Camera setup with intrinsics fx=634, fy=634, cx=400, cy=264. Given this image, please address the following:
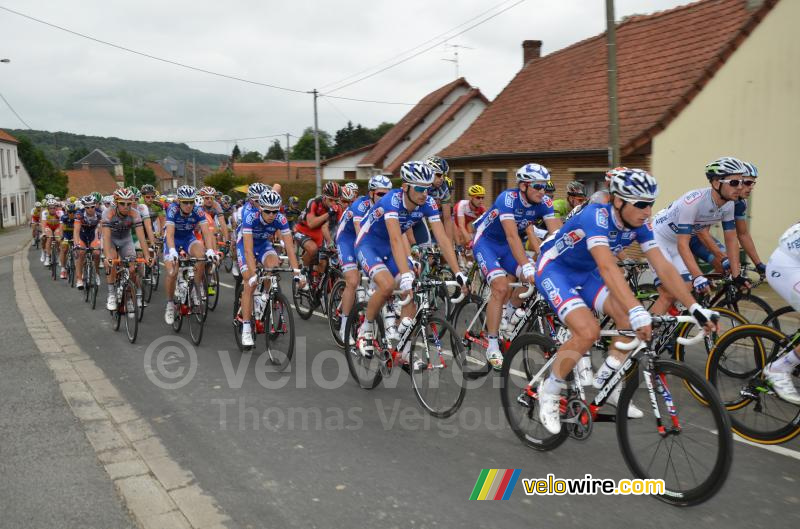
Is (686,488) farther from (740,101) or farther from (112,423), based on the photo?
(740,101)

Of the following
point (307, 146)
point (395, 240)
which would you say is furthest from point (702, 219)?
point (307, 146)

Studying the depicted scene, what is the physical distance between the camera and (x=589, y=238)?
4227mm

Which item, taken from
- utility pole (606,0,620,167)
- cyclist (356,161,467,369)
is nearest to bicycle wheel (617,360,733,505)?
cyclist (356,161,467,369)

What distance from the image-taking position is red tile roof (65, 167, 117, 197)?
109206 mm

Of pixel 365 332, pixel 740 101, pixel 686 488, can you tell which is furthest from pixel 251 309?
→ pixel 740 101

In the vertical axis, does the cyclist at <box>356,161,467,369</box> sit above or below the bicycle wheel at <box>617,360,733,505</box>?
above

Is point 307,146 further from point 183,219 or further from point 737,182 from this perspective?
point 737,182

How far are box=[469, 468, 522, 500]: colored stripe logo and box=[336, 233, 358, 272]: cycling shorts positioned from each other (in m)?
3.89

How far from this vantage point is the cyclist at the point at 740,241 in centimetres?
585

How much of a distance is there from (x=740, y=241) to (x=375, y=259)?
11.9 ft

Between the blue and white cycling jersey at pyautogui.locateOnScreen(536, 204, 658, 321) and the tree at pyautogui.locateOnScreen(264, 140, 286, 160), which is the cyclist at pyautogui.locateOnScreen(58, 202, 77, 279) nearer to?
the blue and white cycling jersey at pyautogui.locateOnScreen(536, 204, 658, 321)

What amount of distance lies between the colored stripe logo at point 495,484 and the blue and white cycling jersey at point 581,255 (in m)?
1.14

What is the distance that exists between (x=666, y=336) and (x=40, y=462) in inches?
192

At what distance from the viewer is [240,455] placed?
4.72m
